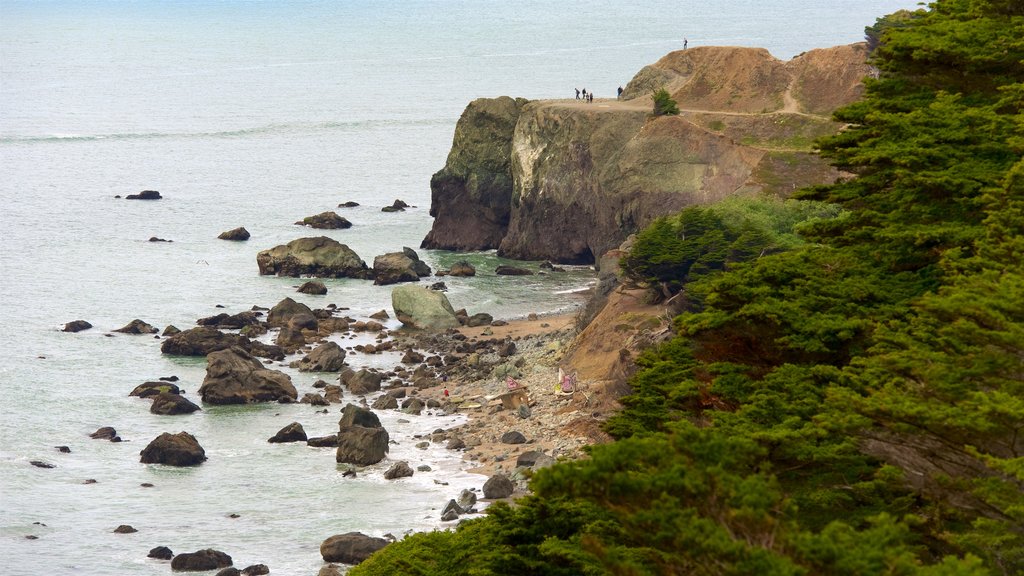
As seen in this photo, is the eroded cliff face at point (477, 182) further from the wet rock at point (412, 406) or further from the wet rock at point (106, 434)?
the wet rock at point (106, 434)

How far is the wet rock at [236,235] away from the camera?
109 m

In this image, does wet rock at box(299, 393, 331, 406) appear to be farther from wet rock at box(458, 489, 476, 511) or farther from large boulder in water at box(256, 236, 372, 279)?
large boulder in water at box(256, 236, 372, 279)

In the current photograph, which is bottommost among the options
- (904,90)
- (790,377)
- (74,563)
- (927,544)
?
(74,563)

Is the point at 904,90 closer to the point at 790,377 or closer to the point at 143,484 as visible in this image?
the point at 790,377

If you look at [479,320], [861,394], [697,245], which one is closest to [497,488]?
[697,245]

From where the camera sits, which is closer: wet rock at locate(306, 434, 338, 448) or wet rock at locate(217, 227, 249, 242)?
wet rock at locate(306, 434, 338, 448)

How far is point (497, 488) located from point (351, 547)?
20.1ft

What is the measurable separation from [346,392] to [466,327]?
13874 millimetres

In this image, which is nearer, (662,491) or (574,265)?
(662,491)

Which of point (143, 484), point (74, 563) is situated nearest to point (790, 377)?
point (74, 563)

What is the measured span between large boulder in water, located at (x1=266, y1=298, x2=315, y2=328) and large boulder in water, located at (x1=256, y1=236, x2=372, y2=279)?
1213cm

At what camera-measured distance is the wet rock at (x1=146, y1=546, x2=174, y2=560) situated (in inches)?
1962

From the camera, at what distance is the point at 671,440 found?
20141 millimetres

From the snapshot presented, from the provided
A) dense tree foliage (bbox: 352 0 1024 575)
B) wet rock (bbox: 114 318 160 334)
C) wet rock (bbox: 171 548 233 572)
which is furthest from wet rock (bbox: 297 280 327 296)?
dense tree foliage (bbox: 352 0 1024 575)
